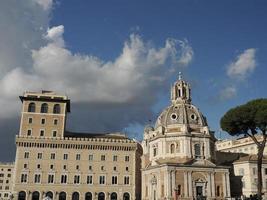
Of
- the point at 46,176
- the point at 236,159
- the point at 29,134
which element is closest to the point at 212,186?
the point at 236,159

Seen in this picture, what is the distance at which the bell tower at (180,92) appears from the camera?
86750 millimetres

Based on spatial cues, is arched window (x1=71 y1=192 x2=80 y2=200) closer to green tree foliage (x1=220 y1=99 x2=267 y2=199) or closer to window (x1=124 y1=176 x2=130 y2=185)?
window (x1=124 y1=176 x2=130 y2=185)

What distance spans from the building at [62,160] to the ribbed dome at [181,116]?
375 inches

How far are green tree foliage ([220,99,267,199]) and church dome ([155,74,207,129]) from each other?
20.3m

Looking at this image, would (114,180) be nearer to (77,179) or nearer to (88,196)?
(88,196)

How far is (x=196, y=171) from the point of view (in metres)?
72.6

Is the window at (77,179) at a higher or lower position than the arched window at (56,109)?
lower

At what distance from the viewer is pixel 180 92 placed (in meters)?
87.5

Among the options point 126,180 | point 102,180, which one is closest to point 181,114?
point 126,180

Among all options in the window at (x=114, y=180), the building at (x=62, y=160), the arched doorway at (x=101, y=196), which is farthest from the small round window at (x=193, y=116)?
the arched doorway at (x=101, y=196)

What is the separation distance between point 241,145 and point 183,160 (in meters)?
→ 39.2

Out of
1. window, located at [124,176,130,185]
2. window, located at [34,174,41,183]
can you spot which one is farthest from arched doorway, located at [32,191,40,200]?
window, located at [124,176,130,185]

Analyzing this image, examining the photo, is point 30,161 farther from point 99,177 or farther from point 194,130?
point 194,130

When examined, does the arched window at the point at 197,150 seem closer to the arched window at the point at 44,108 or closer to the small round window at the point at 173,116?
the small round window at the point at 173,116
